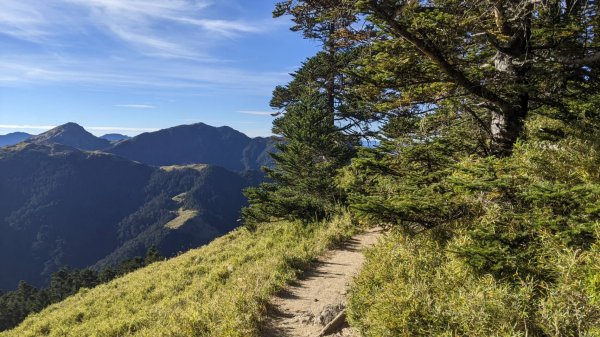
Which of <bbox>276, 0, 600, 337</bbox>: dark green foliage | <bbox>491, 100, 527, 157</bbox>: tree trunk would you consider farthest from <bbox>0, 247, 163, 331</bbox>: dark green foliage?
<bbox>491, 100, 527, 157</bbox>: tree trunk

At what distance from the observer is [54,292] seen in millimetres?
72875

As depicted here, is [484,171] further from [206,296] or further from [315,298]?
[206,296]

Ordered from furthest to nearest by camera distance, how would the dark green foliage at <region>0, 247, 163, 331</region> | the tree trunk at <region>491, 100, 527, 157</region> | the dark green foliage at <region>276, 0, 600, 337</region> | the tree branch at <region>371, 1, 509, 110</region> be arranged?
the dark green foliage at <region>0, 247, 163, 331</region> < the tree trunk at <region>491, 100, 527, 157</region> < the tree branch at <region>371, 1, 509, 110</region> < the dark green foliage at <region>276, 0, 600, 337</region>

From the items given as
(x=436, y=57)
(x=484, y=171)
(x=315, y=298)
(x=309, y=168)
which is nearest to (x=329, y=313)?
(x=315, y=298)

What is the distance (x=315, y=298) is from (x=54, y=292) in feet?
277

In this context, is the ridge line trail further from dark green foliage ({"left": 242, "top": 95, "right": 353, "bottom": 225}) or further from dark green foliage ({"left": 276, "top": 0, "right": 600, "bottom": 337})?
dark green foliage ({"left": 242, "top": 95, "right": 353, "bottom": 225})

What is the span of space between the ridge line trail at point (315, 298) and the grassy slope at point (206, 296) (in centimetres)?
36

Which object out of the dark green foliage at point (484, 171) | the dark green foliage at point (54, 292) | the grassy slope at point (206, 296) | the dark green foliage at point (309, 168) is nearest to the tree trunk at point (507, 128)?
the dark green foliage at point (484, 171)

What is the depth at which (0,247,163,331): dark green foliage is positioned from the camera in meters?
65.7

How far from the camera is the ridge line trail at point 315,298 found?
802cm

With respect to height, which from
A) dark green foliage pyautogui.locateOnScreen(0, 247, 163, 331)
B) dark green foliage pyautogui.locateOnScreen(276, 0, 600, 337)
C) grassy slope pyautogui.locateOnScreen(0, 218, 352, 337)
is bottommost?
dark green foliage pyautogui.locateOnScreen(0, 247, 163, 331)

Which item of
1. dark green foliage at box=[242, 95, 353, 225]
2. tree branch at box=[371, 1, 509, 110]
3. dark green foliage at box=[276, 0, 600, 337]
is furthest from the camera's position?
dark green foliage at box=[242, 95, 353, 225]

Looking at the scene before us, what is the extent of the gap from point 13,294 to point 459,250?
10237cm

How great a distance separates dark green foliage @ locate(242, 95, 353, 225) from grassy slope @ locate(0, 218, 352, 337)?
136 cm
